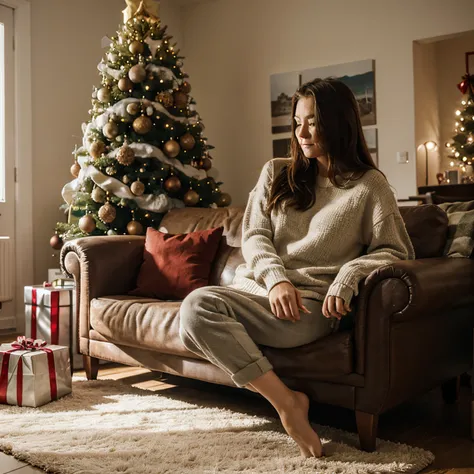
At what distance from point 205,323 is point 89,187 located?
2393 mm

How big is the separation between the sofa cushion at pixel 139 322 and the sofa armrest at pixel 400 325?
728 millimetres

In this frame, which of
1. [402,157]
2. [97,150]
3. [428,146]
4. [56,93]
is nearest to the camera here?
[97,150]

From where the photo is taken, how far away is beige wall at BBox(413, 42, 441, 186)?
530 centimetres

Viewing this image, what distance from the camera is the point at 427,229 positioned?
2.30m

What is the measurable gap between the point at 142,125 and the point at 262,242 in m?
2.02

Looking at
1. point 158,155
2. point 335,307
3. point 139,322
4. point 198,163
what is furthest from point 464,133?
point 335,307

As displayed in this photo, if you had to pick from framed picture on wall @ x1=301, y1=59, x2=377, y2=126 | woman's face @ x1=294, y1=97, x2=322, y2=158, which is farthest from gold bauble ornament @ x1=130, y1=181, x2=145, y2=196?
framed picture on wall @ x1=301, y1=59, x2=377, y2=126

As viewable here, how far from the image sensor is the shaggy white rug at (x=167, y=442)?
1739 mm

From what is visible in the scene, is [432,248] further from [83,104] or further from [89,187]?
[83,104]

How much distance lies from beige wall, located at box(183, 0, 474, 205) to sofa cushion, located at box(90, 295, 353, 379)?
3265 millimetres

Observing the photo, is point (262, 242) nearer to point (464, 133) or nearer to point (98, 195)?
point (98, 195)

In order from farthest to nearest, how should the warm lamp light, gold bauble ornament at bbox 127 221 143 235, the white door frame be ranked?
1. the warm lamp light
2. the white door frame
3. gold bauble ornament at bbox 127 221 143 235

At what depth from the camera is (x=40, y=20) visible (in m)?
4.73

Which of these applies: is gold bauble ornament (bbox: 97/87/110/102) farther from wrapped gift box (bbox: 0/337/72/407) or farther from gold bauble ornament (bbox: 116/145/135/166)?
wrapped gift box (bbox: 0/337/72/407)
